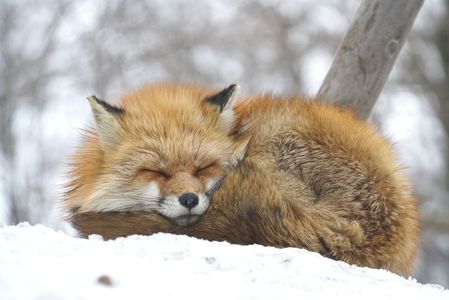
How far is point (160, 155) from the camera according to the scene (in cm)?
365

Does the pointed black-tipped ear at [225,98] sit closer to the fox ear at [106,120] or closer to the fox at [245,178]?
the fox at [245,178]

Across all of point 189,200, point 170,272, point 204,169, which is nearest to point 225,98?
point 204,169

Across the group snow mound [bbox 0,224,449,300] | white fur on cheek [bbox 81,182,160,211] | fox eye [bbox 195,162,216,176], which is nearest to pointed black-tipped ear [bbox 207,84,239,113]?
fox eye [bbox 195,162,216,176]

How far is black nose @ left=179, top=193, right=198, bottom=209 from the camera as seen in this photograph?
331cm

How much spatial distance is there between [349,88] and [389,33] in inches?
22.9

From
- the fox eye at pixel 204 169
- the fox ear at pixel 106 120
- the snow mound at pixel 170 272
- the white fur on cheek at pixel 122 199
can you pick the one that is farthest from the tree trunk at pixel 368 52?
the snow mound at pixel 170 272

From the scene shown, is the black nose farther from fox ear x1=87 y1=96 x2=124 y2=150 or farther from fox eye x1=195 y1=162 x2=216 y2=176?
fox ear x1=87 y1=96 x2=124 y2=150

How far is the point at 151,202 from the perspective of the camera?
11.5 ft

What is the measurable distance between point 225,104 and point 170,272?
1839 millimetres

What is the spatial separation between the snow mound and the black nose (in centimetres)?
42

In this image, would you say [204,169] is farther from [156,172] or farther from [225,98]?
[225,98]

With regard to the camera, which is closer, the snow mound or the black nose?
the snow mound

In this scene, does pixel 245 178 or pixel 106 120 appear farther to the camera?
pixel 106 120

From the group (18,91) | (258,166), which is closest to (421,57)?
(18,91)
